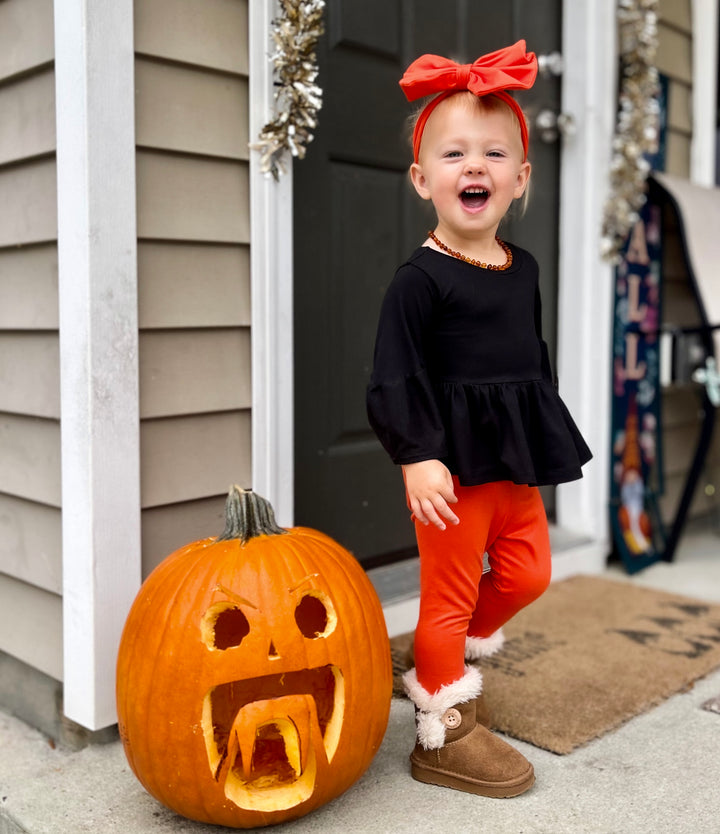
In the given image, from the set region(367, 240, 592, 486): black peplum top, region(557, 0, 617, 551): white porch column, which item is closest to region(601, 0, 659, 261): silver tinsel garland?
region(557, 0, 617, 551): white porch column

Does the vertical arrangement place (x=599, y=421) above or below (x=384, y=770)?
above

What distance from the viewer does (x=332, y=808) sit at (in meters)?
1.64

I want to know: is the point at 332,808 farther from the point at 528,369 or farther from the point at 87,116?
the point at 87,116

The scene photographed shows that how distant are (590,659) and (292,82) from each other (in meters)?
1.58

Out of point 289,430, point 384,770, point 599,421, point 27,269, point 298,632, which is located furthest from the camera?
point 599,421

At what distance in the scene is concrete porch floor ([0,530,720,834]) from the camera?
157 centimetres

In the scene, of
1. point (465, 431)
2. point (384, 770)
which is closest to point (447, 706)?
point (384, 770)

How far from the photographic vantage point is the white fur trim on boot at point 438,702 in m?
1.68

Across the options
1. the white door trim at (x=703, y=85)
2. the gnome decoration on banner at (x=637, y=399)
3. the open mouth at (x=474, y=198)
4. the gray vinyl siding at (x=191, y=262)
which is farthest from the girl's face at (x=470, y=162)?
the white door trim at (x=703, y=85)

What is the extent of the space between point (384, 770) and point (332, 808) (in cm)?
17

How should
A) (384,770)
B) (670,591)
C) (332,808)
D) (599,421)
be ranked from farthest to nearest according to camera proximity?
1. (599,421)
2. (670,591)
3. (384,770)
4. (332,808)

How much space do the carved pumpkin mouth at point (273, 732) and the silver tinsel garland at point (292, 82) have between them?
3.64 feet

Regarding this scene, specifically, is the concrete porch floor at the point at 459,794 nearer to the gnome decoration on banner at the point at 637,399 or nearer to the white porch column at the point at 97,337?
the white porch column at the point at 97,337

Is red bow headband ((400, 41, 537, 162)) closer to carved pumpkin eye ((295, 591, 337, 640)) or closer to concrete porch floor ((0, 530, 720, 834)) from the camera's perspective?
carved pumpkin eye ((295, 591, 337, 640))
